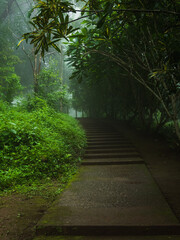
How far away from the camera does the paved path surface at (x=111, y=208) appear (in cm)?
230

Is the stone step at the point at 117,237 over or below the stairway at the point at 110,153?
below

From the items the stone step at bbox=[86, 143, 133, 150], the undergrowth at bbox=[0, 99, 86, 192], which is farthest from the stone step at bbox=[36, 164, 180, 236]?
the stone step at bbox=[86, 143, 133, 150]

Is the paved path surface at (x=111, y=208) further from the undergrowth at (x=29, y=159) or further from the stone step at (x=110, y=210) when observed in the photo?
the undergrowth at (x=29, y=159)

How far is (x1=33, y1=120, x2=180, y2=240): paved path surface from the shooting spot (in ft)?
7.55

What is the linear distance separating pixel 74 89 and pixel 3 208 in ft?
60.3

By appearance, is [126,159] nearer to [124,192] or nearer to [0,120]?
[124,192]

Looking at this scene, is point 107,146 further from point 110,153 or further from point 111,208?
point 111,208

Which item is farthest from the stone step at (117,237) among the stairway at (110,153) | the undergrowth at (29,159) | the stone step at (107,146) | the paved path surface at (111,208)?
the stone step at (107,146)

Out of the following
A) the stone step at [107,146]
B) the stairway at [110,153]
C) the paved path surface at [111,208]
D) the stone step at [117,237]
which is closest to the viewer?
the stone step at [117,237]

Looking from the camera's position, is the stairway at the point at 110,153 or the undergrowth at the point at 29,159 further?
the stairway at the point at 110,153

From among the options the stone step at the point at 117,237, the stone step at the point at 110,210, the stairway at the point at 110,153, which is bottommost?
the stone step at the point at 117,237

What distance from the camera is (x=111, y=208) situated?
2805 millimetres

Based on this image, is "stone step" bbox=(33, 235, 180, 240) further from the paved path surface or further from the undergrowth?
the undergrowth

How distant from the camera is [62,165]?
4773mm
